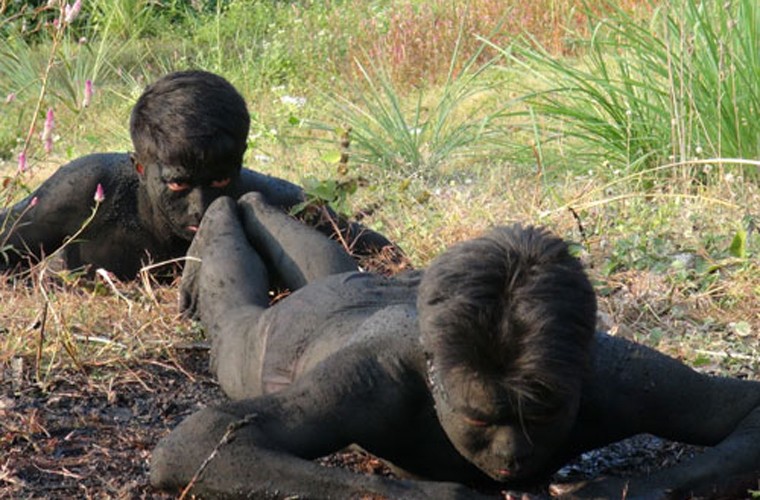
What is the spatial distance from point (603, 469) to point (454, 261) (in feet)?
3.48

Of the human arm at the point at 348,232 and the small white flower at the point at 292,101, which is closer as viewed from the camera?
the human arm at the point at 348,232

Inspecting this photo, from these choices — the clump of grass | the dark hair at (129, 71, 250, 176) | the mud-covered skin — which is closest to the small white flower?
the clump of grass

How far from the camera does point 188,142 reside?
17.4 feet

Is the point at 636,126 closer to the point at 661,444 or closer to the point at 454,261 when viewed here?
the point at 661,444

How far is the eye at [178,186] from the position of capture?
541 cm

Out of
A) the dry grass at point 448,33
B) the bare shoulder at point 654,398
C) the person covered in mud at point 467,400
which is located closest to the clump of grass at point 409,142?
the dry grass at point 448,33

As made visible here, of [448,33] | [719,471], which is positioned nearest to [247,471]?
[719,471]

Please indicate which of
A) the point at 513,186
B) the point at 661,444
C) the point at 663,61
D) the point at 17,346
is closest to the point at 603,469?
the point at 661,444

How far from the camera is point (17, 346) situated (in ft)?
15.0

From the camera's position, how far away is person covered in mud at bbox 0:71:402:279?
211 inches

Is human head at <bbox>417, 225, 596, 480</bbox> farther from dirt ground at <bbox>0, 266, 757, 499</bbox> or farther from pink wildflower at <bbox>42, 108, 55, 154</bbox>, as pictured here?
pink wildflower at <bbox>42, 108, 55, 154</bbox>

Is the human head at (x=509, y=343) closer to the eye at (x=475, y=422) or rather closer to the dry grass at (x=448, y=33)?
the eye at (x=475, y=422)

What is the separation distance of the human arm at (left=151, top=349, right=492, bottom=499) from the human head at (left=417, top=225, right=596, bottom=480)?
203 millimetres

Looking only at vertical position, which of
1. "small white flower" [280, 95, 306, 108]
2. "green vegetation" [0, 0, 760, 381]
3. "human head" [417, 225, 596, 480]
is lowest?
"small white flower" [280, 95, 306, 108]
